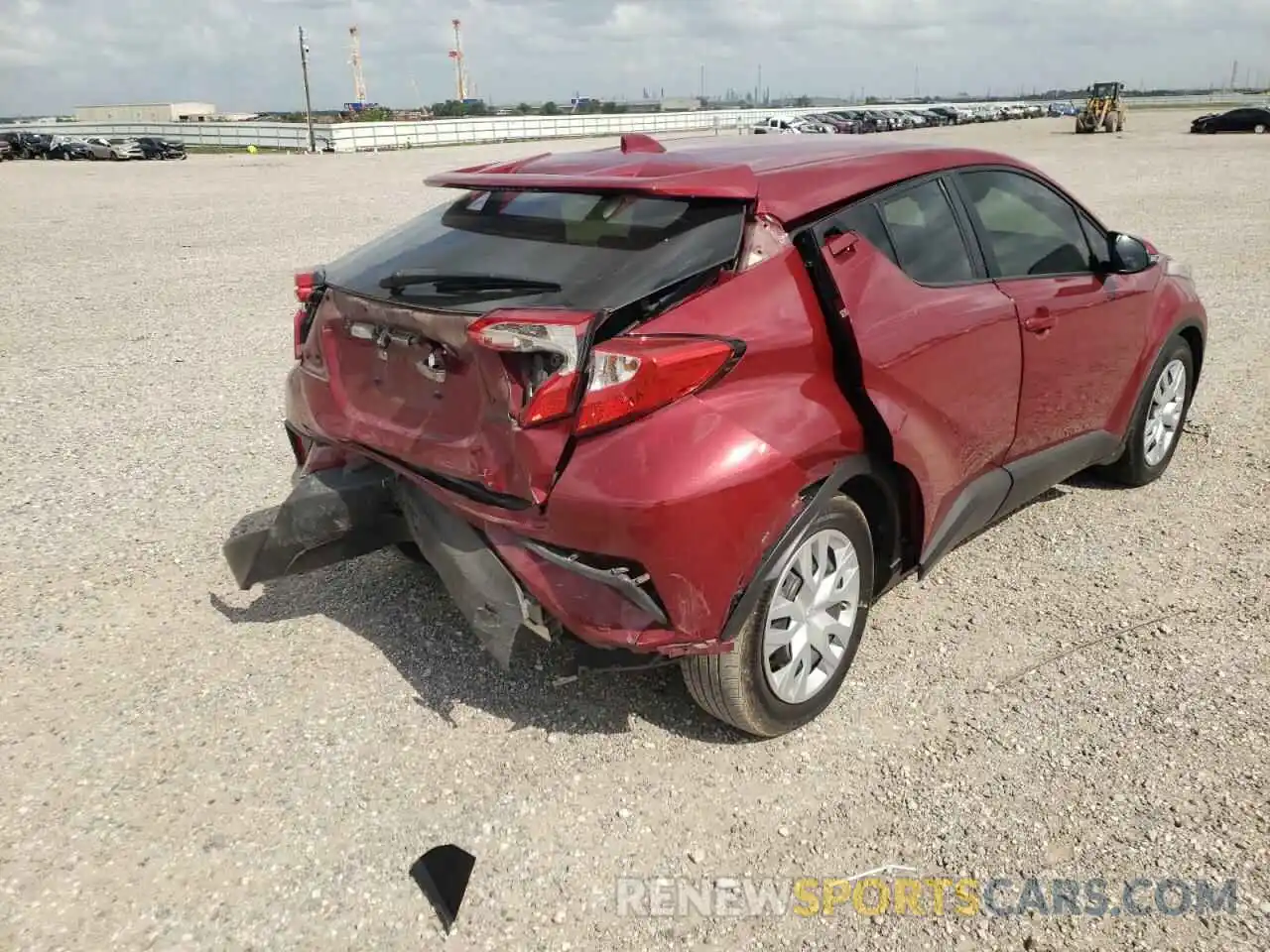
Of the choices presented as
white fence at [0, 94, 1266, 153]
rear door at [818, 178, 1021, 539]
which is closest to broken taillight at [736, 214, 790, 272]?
rear door at [818, 178, 1021, 539]

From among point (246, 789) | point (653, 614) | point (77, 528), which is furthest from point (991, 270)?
point (77, 528)

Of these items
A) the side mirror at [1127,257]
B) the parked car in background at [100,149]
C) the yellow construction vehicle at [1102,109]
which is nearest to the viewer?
the side mirror at [1127,257]

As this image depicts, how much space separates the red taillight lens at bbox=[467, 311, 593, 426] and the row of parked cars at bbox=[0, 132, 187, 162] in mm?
45728

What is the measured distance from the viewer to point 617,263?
2.66 meters

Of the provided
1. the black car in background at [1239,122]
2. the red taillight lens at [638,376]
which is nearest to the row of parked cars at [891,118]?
the black car in background at [1239,122]

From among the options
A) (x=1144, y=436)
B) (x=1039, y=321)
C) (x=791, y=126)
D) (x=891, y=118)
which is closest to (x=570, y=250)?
(x=1039, y=321)

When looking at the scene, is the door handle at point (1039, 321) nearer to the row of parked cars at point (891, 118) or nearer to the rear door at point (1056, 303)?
the rear door at point (1056, 303)

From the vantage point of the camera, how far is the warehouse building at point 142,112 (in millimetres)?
100375

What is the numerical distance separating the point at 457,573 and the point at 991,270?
2255 millimetres

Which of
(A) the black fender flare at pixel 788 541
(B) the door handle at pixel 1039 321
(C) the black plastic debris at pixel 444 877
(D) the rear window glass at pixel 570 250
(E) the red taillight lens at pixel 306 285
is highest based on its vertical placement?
(D) the rear window glass at pixel 570 250

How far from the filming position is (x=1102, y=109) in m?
46.0

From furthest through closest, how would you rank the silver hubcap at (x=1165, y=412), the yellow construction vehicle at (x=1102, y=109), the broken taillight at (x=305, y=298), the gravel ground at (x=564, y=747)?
the yellow construction vehicle at (x=1102, y=109) < the silver hubcap at (x=1165, y=412) < the broken taillight at (x=305, y=298) < the gravel ground at (x=564, y=747)

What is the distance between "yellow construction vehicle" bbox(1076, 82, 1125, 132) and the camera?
151ft

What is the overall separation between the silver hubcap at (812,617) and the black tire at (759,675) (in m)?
0.03
